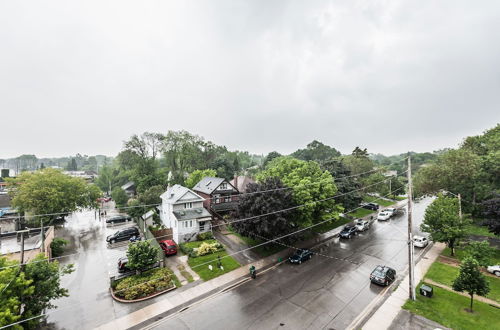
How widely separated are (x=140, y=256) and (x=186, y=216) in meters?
9.46

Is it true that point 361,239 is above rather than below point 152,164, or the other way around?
below

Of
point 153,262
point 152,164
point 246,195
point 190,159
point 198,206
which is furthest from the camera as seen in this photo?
point 190,159

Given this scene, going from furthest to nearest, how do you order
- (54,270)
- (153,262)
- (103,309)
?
(153,262) < (103,309) < (54,270)

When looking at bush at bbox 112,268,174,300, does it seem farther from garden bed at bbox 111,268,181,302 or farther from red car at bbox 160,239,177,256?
red car at bbox 160,239,177,256

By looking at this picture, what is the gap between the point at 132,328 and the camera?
44.1 ft

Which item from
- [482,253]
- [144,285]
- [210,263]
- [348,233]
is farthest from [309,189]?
[144,285]

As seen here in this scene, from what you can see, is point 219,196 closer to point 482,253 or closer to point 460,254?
point 482,253

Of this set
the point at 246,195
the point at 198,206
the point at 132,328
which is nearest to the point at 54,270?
the point at 132,328

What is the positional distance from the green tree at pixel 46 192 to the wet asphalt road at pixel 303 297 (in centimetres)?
2470

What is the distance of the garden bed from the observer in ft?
53.5

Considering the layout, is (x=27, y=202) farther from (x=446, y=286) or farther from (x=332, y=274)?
(x=446, y=286)

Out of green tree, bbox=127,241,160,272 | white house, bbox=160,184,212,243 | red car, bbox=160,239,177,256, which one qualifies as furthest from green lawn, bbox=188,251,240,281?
white house, bbox=160,184,212,243

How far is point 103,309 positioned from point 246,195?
46.5ft

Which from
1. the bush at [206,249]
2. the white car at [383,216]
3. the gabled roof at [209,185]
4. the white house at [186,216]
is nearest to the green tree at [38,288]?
the bush at [206,249]
